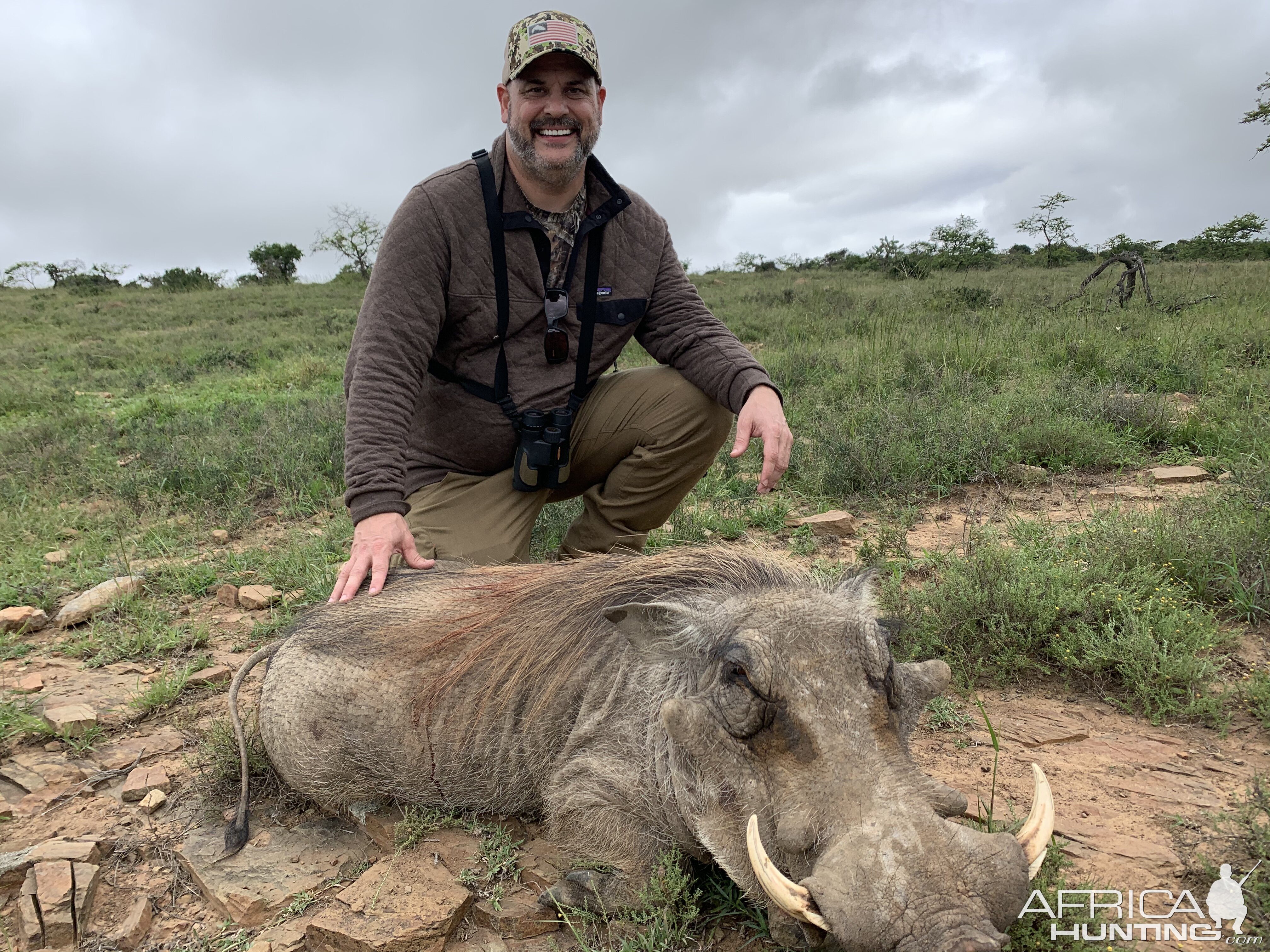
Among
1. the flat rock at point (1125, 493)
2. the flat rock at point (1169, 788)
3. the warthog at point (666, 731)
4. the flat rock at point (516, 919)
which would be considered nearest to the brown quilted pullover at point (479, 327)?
the warthog at point (666, 731)

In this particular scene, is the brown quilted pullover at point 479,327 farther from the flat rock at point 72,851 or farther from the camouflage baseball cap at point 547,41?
the flat rock at point 72,851

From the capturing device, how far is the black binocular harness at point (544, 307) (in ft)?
10.1

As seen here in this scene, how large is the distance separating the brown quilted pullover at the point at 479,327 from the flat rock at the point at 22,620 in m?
1.90

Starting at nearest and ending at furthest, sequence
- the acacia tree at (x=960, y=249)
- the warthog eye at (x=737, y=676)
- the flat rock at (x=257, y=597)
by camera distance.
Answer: the warthog eye at (x=737, y=676) → the flat rock at (x=257, y=597) → the acacia tree at (x=960, y=249)

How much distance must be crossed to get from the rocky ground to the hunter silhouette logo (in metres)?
0.12

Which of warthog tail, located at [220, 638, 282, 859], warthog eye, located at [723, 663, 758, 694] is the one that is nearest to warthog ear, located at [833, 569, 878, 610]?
warthog eye, located at [723, 663, 758, 694]

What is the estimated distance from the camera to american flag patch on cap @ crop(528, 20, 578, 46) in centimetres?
295

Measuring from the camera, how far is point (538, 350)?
328cm

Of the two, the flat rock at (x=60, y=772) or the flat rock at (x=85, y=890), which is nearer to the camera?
the flat rock at (x=85, y=890)

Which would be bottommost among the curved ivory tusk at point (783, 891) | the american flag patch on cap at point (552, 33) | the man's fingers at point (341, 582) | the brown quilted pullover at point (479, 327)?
the curved ivory tusk at point (783, 891)

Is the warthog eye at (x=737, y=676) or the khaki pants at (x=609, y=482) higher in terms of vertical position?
the khaki pants at (x=609, y=482)

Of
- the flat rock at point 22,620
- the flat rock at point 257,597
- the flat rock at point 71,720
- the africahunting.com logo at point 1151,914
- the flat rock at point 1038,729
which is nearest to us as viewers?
the africahunting.com logo at point 1151,914

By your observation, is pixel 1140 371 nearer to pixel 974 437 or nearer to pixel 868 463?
pixel 974 437

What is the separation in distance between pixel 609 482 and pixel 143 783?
2127 mm
